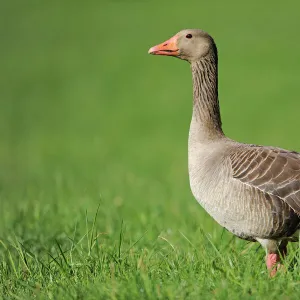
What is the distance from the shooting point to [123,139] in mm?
18078

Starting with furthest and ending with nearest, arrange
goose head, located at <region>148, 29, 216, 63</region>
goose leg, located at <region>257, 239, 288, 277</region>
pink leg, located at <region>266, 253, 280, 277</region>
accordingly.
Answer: goose head, located at <region>148, 29, 216, 63</region> → goose leg, located at <region>257, 239, 288, 277</region> → pink leg, located at <region>266, 253, 280, 277</region>

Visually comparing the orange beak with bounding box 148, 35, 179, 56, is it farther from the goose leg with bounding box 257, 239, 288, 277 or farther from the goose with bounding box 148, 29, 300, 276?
the goose leg with bounding box 257, 239, 288, 277

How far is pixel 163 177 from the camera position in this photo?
13.2 meters

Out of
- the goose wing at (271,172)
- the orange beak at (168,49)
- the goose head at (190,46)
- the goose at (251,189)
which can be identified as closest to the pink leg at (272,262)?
the goose at (251,189)

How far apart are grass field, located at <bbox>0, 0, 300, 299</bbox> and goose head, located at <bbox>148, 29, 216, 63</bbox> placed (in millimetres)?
1765

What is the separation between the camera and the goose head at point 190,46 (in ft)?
21.9

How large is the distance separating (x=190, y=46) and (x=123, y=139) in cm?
1147

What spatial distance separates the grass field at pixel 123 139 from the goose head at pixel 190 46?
1.76 metres

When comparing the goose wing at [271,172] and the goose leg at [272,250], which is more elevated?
the goose wing at [271,172]

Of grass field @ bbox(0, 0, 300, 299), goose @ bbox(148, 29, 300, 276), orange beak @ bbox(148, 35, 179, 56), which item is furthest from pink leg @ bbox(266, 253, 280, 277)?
orange beak @ bbox(148, 35, 179, 56)

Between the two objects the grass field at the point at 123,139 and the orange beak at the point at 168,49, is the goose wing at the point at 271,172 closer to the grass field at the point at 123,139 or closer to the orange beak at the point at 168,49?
the grass field at the point at 123,139

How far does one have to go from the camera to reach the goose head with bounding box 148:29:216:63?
6672 millimetres

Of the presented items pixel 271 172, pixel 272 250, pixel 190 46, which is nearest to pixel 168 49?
pixel 190 46

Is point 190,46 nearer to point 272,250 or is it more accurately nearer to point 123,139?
point 272,250
